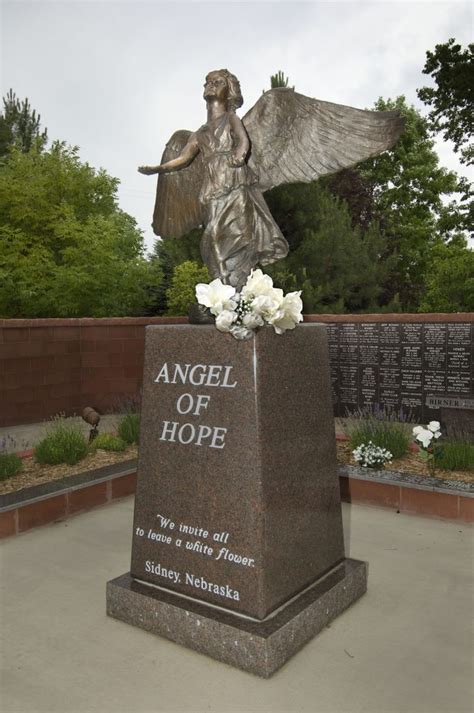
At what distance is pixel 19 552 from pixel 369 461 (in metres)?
3.44

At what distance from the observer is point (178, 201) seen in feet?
14.2

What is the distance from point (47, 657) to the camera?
Answer: 308cm

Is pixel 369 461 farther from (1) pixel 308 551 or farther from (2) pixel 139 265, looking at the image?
(2) pixel 139 265

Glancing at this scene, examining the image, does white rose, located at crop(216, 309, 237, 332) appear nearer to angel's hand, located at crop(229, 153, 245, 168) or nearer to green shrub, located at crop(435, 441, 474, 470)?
angel's hand, located at crop(229, 153, 245, 168)

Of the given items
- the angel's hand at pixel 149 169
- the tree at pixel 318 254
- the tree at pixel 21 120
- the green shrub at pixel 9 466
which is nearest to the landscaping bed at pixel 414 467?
the green shrub at pixel 9 466

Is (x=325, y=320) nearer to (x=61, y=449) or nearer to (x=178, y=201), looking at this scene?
(x=61, y=449)

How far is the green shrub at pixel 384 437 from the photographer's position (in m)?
6.27

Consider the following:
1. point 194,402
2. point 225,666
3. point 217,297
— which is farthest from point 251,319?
point 225,666

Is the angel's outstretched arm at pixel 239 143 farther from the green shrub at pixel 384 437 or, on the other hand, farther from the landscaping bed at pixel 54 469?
the green shrub at pixel 384 437

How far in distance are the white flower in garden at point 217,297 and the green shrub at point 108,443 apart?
12.9 feet

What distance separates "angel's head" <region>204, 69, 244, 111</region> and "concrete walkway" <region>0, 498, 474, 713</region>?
10.9ft

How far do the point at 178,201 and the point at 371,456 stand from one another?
10.9 ft

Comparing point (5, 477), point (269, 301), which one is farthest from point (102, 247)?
point (269, 301)

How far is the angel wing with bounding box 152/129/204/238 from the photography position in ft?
13.9
